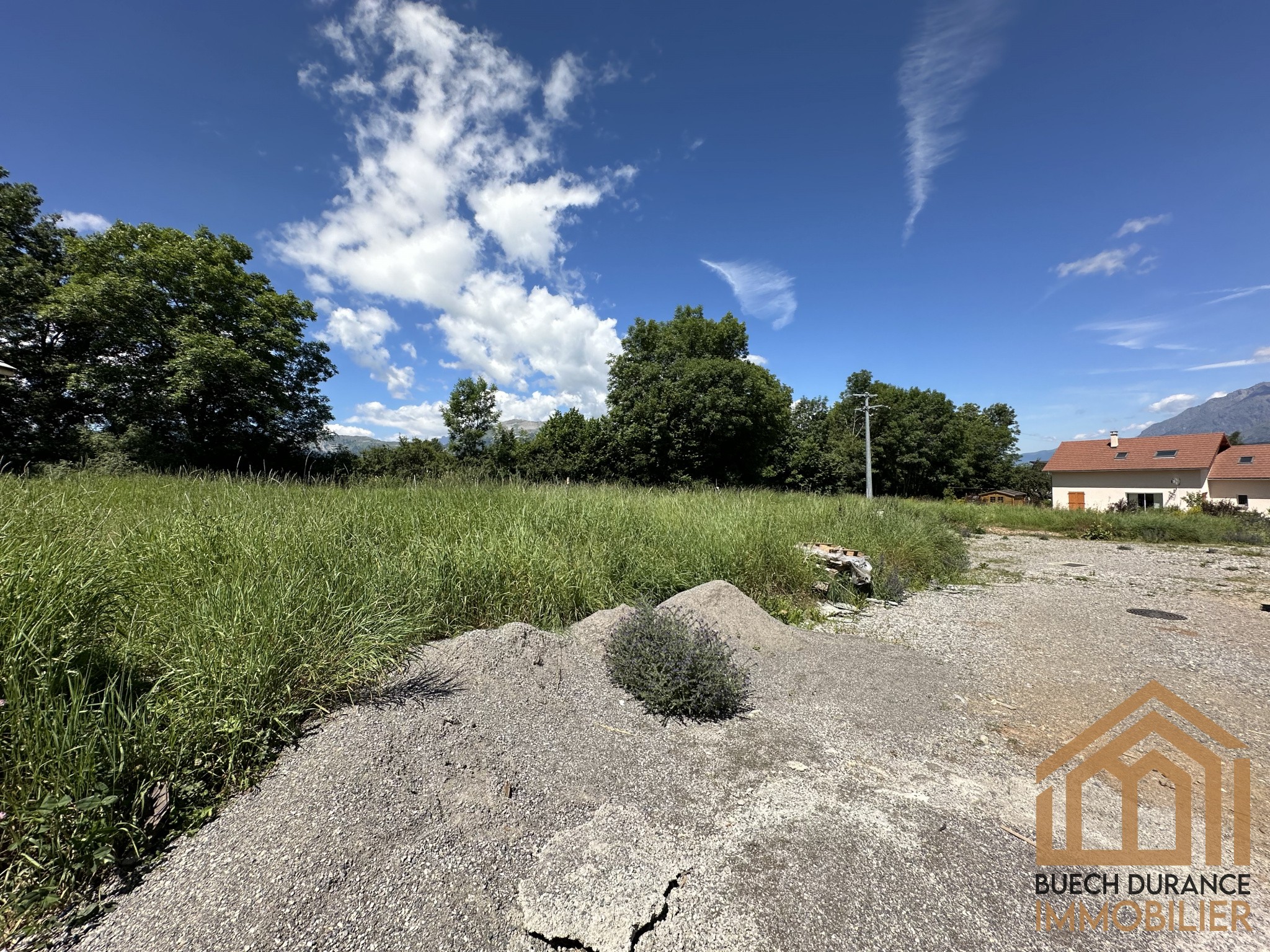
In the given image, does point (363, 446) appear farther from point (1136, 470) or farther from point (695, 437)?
point (1136, 470)

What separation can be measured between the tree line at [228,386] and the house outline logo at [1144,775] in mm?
7782

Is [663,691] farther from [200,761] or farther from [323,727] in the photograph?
[200,761]

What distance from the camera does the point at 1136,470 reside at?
91.1 ft

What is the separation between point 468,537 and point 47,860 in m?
3.05

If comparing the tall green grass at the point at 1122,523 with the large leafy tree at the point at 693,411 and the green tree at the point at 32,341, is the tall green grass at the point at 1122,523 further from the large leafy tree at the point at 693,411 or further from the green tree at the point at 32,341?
the green tree at the point at 32,341

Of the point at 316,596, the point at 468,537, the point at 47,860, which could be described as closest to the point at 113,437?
the point at 468,537

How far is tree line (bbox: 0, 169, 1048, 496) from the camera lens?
45.2 ft

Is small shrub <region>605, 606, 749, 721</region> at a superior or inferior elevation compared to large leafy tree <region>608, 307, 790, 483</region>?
inferior

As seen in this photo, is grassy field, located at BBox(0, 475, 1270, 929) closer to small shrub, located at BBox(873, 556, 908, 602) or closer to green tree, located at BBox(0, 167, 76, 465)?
small shrub, located at BBox(873, 556, 908, 602)

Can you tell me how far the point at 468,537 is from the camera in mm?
4445

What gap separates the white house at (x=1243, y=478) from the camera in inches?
973

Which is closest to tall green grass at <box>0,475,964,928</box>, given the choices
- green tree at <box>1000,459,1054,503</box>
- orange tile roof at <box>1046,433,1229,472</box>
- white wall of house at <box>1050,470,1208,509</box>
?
white wall of house at <box>1050,470,1208,509</box>

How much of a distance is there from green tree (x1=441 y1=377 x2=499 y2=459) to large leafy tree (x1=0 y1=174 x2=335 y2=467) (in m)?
8.63
